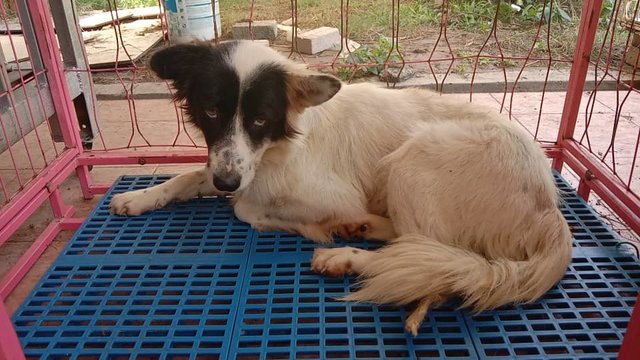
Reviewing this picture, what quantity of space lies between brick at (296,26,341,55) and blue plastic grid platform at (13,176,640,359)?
4.32 m

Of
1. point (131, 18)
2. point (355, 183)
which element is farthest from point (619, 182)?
point (131, 18)

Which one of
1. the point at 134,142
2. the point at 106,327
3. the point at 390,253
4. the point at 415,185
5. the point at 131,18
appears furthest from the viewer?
the point at 131,18

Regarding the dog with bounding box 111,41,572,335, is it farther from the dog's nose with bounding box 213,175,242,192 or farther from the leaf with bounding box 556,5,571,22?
the leaf with bounding box 556,5,571,22

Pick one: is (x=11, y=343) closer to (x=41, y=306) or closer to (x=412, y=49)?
(x=41, y=306)

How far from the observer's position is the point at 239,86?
87.8 inches

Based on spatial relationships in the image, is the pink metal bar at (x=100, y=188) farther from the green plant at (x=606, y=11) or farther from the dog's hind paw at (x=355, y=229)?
the green plant at (x=606, y=11)

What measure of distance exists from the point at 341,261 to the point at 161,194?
1.22m

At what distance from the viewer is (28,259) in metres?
2.81

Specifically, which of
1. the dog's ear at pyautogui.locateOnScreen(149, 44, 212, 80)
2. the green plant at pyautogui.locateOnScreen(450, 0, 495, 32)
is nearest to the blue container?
the green plant at pyautogui.locateOnScreen(450, 0, 495, 32)

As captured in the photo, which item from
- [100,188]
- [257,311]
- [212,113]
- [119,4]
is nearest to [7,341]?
[257,311]

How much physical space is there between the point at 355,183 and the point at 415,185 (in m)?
0.41

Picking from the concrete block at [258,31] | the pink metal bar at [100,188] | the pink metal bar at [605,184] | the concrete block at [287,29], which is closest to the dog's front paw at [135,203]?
the pink metal bar at [100,188]

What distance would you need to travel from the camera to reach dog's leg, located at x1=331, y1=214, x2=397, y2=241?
2.63 m

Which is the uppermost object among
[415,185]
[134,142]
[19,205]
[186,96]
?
[186,96]
